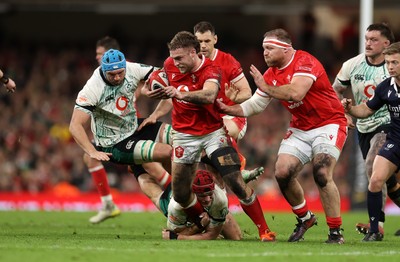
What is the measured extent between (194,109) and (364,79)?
10.2 ft

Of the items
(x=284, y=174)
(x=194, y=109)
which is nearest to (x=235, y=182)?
(x=284, y=174)

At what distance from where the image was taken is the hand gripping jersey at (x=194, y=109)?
1267 centimetres

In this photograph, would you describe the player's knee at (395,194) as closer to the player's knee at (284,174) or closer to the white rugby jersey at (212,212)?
the player's knee at (284,174)

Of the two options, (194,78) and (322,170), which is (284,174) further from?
(194,78)

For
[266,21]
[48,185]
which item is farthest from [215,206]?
[266,21]

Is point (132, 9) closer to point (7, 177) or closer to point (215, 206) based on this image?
point (7, 177)

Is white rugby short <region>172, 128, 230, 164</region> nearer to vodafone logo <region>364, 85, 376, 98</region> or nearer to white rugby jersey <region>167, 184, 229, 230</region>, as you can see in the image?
white rugby jersey <region>167, 184, 229, 230</region>

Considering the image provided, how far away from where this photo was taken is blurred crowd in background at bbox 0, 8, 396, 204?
26.3 metres

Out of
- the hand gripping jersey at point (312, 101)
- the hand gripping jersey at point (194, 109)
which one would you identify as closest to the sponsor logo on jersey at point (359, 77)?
the hand gripping jersey at point (312, 101)

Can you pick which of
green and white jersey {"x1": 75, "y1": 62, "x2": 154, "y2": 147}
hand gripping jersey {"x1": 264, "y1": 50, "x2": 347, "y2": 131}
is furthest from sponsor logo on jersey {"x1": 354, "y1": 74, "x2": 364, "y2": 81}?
green and white jersey {"x1": 75, "y1": 62, "x2": 154, "y2": 147}

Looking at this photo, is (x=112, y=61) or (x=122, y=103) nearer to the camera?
(x=112, y=61)

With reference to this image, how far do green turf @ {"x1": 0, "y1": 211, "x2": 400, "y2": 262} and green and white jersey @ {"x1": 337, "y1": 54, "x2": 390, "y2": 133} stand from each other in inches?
66.9

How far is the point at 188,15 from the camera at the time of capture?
3272 centimetres

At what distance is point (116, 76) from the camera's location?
1422cm
